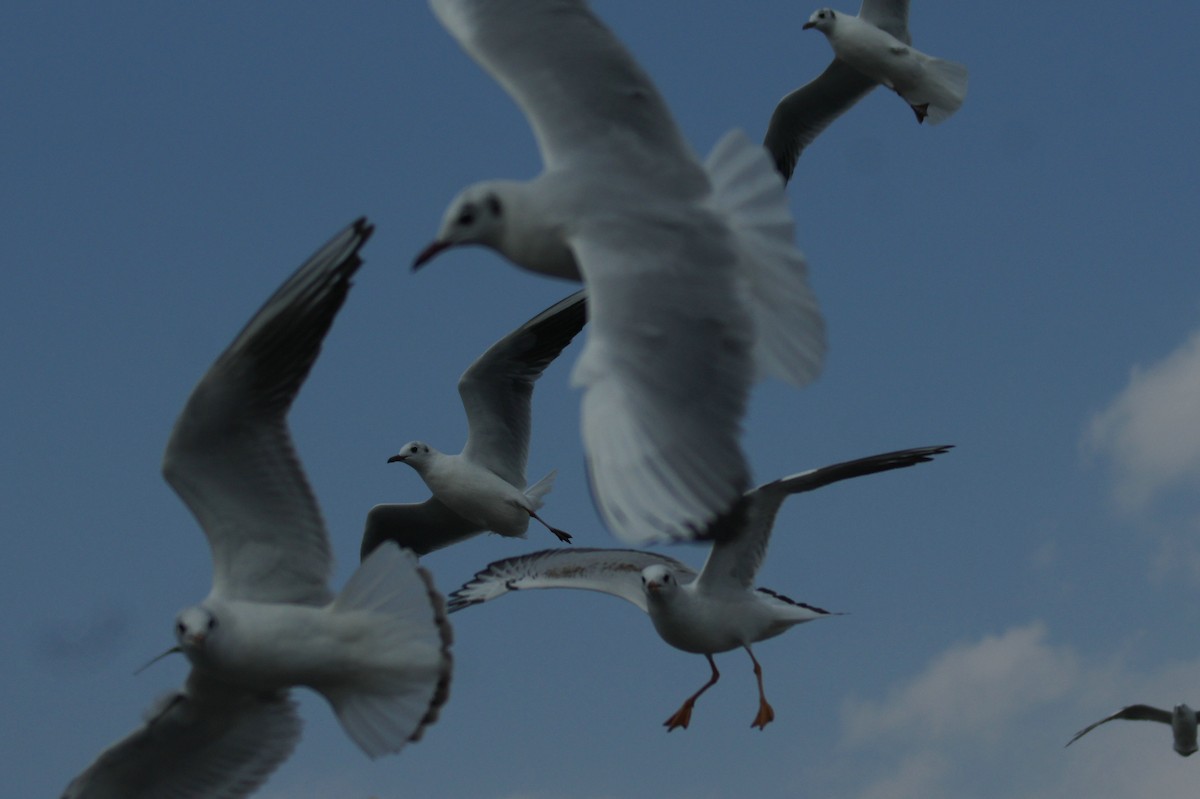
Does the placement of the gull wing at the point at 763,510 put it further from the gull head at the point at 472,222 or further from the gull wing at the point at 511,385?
the gull head at the point at 472,222

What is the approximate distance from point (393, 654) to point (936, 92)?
560 cm

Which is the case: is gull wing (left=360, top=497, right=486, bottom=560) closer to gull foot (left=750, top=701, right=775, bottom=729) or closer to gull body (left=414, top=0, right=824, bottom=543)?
gull foot (left=750, top=701, right=775, bottom=729)

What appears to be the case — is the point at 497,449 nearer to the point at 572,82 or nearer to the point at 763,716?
the point at 763,716

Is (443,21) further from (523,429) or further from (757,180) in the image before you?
(523,429)

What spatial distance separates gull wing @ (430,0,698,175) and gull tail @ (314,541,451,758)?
1504 mm

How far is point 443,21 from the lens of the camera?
564 centimetres

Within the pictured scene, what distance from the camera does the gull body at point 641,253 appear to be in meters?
3.88

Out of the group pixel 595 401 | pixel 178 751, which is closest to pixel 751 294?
pixel 595 401

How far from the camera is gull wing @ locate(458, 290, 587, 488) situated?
27.7ft

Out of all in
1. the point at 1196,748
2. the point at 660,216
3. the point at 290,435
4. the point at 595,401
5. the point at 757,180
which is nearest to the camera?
the point at 595,401

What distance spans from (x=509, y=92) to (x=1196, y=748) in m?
6.27

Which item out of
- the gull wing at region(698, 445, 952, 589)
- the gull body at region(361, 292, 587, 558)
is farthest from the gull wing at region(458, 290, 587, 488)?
the gull wing at region(698, 445, 952, 589)

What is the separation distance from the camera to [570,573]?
783 cm

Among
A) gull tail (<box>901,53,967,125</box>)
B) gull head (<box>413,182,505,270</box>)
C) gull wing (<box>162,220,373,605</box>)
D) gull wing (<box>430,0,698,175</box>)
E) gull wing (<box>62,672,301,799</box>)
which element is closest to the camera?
gull head (<box>413,182,505,270</box>)
